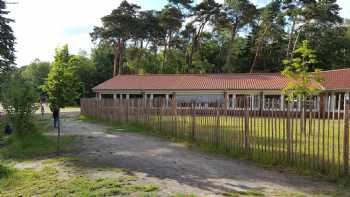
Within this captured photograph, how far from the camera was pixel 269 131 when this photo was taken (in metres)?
10.0

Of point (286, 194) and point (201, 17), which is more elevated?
point (201, 17)

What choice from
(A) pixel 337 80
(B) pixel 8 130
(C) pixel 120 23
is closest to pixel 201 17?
(C) pixel 120 23

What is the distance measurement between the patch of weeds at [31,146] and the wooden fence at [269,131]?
14.2ft

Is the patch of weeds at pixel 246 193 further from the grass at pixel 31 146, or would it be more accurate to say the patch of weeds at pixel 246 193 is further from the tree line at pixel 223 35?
the tree line at pixel 223 35

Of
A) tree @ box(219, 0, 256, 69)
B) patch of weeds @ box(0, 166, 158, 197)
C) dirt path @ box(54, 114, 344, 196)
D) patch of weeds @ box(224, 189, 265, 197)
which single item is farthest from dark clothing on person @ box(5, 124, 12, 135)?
tree @ box(219, 0, 256, 69)

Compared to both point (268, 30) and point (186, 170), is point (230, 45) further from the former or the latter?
point (186, 170)

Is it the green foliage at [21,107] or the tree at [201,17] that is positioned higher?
the tree at [201,17]

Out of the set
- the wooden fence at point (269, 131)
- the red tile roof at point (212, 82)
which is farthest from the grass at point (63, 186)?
the red tile roof at point (212, 82)

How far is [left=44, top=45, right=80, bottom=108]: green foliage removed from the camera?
13398 mm

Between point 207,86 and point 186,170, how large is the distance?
26597 mm

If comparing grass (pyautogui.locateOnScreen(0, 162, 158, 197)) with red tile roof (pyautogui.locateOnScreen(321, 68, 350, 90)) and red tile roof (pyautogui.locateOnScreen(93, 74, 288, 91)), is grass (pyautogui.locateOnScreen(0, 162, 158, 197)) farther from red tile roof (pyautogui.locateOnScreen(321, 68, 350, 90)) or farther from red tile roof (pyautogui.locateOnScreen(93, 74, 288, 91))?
red tile roof (pyautogui.locateOnScreen(93, 74, 288, 91))

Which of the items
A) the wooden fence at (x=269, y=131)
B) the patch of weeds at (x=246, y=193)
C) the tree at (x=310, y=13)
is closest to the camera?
the patch of weeds at (x=246, y=193)

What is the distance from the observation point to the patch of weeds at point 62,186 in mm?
7105

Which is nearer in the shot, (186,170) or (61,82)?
(186,170)
